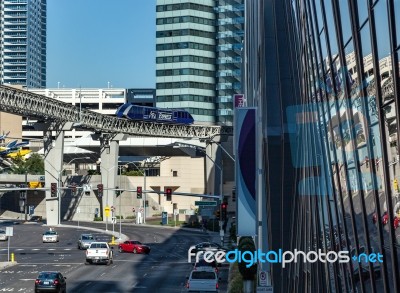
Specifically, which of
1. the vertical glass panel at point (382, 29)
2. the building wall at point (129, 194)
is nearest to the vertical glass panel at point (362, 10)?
the vertical glass panel at point (382, 29)

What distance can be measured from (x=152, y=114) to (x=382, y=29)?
115 m

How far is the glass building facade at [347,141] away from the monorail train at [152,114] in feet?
323

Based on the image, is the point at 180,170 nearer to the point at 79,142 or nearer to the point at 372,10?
→ the point at 79,142

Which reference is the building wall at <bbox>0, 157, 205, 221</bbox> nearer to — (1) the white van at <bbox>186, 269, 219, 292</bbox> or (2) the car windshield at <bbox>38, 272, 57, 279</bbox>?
(2) the car windshield at <bbox>38, 272, 57, 279</bbox>

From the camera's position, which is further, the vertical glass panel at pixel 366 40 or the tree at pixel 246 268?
the tree at pixel 246 268

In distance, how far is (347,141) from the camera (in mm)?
13664

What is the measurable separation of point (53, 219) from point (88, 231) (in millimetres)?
10871

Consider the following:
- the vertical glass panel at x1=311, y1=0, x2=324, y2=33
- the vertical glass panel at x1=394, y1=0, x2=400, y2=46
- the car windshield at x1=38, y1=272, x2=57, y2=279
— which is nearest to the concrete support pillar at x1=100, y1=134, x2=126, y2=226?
the car windshield at x1=38, y1=272, x2=57, y2=279

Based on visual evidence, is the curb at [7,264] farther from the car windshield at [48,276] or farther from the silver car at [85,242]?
the car windshield at [48,276]

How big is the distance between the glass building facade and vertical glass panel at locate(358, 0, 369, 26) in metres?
0.02

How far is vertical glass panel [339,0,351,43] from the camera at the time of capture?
12.9 metres

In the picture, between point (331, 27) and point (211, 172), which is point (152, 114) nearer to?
point (211, 172)

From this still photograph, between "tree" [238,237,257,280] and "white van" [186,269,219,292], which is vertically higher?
"tree" [238,237,257,280]

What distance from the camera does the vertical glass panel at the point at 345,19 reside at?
12.9 meters
